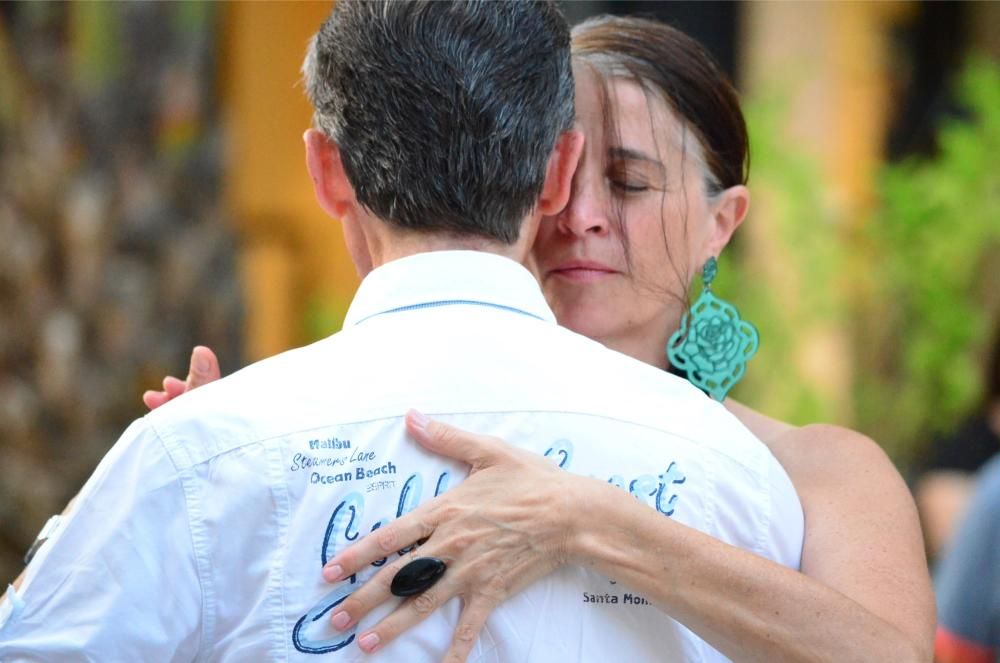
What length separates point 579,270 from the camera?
239 centimetres

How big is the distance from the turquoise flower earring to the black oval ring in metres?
0.84

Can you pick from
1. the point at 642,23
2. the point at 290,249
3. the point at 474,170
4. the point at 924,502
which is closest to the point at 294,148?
the point at 290,249

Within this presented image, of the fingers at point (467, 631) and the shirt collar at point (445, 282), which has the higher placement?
the shirt collar at point (445, 282)

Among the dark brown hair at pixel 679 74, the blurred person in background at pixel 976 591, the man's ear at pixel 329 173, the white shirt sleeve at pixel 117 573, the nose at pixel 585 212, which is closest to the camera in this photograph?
the white shirt sleeve at pixel 117 573

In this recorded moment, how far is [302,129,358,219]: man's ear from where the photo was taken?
1.84 meters

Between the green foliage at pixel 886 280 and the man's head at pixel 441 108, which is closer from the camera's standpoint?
the man's head at pixel 441 108

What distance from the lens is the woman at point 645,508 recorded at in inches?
66.0

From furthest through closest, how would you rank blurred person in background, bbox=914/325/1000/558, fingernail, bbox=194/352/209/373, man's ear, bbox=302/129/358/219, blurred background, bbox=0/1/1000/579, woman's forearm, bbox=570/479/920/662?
blurred person in background, bbox=914/325/1000/558 < blurred background, bbox=0/1/1000/579 < fingernail, bbox=194/352/209/373 < man's ear, bbox=302/129/358/219 < woman's forearm, bbox=570/479/920/662

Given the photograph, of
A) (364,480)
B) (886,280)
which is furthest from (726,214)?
(886,280)

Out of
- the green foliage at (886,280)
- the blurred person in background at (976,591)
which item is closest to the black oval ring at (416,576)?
the blurred person in background at (976,591)

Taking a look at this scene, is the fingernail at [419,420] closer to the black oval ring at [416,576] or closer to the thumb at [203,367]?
the black oval ring at [416,576]

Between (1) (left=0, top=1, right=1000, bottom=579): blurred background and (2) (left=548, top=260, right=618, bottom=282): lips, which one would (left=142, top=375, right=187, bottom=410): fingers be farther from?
(1) (left=0, top=1, right=1000, bottom=579): blurred background

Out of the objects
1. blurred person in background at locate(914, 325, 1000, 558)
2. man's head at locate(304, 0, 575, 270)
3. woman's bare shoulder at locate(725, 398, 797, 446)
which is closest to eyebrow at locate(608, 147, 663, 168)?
woman's bare shoulder at locate(725, 398, 797, 446)

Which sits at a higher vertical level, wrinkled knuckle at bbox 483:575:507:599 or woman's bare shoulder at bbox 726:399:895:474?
wrinkled knuckle at bbox 483:575:507:599
